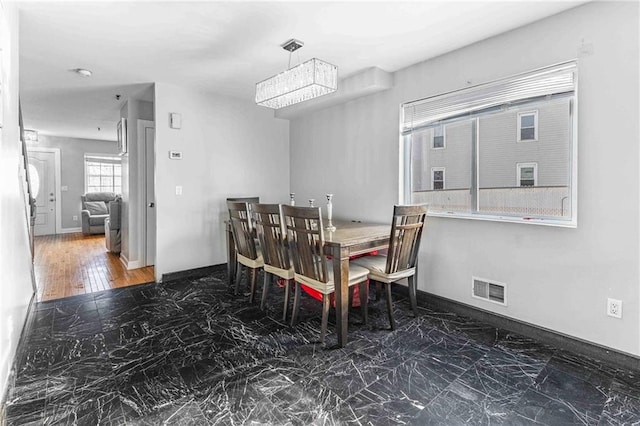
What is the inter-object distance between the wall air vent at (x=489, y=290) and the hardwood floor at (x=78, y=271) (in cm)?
366

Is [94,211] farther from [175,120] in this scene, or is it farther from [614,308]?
[614,308]

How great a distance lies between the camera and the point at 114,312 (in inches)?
118

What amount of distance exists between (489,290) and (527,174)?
1003 millimetres

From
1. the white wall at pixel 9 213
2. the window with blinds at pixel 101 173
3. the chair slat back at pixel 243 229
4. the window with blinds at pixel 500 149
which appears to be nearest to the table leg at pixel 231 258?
the chair slat back at pixel 243 229

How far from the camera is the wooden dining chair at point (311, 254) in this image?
2.34 metres

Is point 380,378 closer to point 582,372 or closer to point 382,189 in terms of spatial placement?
point 582,372

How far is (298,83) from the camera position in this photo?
2480mm

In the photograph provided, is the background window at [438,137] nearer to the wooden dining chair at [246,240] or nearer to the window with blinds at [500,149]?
the window with blinds at [500,149]

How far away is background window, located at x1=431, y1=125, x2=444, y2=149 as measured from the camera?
3.11 meters

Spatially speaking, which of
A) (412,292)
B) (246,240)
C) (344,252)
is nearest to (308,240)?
(344,252)

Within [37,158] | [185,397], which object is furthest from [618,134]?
[37,158]

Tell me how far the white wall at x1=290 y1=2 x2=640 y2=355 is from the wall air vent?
5 centimetres

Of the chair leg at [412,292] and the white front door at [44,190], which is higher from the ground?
the white front door at [44,190]

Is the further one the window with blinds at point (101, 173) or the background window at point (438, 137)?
the window with blinds at point (101, 173)
